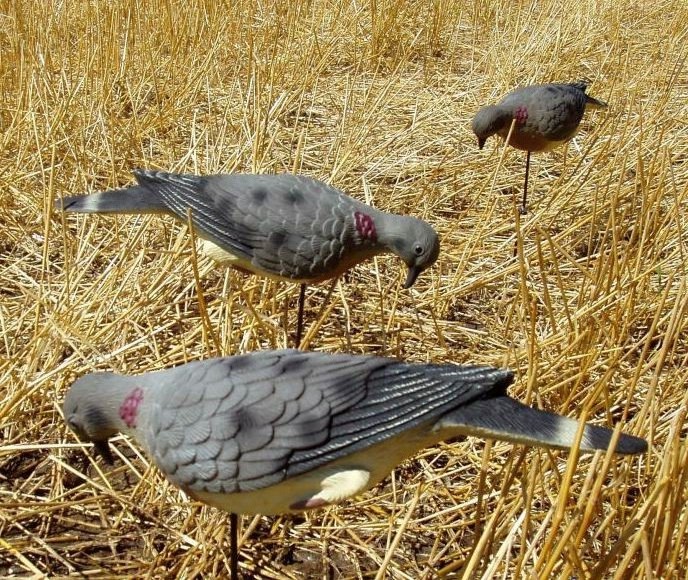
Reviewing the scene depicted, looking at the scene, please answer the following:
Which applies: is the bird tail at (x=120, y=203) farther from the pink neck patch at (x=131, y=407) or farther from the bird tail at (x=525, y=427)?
the bird tail at (x=525, y=427)

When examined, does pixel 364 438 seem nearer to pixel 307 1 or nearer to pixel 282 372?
pixel 282 372

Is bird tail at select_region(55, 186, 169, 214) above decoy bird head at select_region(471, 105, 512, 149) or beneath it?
beneath

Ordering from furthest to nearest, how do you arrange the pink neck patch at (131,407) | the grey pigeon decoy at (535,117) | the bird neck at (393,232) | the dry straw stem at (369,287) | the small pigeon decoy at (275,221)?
the grey pigeon decoy at (535,117) < the bird neck at (393,232) < the small pigeon decoy at (275,221) < the dry straw stem at (369,287) < the pink neck patch at (131,407)

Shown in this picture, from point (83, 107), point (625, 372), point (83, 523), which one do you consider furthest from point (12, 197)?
point (625, 372)

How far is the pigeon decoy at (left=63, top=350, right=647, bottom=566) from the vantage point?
1118mm

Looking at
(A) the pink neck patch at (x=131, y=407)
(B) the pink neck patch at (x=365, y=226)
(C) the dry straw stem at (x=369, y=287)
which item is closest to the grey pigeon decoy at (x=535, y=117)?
(C) the dry straw stem at (x=369, y=287)

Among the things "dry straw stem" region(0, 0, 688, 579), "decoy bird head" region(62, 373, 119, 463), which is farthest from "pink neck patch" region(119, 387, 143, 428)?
"dry straw stem" region(0, 0, 688, 579)

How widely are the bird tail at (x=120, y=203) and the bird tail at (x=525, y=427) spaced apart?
1.11 m

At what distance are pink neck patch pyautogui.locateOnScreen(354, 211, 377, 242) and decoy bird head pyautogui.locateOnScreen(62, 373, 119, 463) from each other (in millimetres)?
783

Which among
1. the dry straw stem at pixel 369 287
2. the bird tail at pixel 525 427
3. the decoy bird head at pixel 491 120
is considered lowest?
the dry straw stem at pixel 369 287

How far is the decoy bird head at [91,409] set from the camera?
4.22 ft

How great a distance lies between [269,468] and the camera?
1.12 m

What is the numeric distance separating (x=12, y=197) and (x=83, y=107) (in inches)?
20.1

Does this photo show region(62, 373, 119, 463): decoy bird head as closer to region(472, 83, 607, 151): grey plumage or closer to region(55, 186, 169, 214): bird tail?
region(55, 186, 169, 214): bird tail
